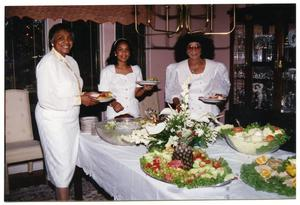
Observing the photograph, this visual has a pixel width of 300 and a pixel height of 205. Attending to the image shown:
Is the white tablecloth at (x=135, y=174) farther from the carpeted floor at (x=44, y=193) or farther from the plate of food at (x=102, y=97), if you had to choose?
the carpeted floor at (x=44, y=193)

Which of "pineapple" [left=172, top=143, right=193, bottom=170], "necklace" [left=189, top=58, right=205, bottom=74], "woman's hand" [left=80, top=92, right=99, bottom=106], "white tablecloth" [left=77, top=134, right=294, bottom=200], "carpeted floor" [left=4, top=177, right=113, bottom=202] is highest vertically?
"necklace" [left=189, top=58, right=205, bottom=74]

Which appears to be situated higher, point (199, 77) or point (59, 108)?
point (199, 77)

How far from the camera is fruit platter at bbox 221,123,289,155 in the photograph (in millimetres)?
1849

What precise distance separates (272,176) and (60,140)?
1429mm

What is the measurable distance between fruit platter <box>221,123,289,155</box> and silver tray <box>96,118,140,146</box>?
61 centimetres

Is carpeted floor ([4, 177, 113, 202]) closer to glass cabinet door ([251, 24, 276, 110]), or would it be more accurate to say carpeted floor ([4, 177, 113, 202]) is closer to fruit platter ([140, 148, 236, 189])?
fruit platter ([140, 148, 236, 189])

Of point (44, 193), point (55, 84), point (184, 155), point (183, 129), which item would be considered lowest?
point (44, 193)

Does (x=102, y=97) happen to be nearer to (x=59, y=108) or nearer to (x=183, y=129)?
(x=59, y=108)

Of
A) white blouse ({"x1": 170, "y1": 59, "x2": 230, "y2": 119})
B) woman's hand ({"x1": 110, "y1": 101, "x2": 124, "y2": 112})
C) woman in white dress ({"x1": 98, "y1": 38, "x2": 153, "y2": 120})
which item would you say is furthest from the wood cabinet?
woman's hand ({"x1": 110, "y1": 101, "x2": 124, "y2": 112})

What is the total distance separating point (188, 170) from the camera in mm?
1603

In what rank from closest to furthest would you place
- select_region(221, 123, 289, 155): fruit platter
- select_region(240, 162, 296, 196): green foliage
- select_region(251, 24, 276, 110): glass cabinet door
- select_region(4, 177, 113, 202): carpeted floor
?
select_region(240, 162, 296, 196): green foliage → select_region(221, 123, 289, 155): fruit platter → select_region(4, 177, 113, 202): carpeted floor → select_region(251, 24, 276, 110): glass cabinet door

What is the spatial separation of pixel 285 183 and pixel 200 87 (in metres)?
1.57

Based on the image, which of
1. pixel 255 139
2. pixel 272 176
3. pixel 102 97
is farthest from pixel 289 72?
pixel 272 176

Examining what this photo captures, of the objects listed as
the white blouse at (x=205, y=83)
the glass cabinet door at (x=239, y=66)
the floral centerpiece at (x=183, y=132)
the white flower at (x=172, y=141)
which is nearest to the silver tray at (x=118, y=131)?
the floral centerpiece at (x=183, y=132)
